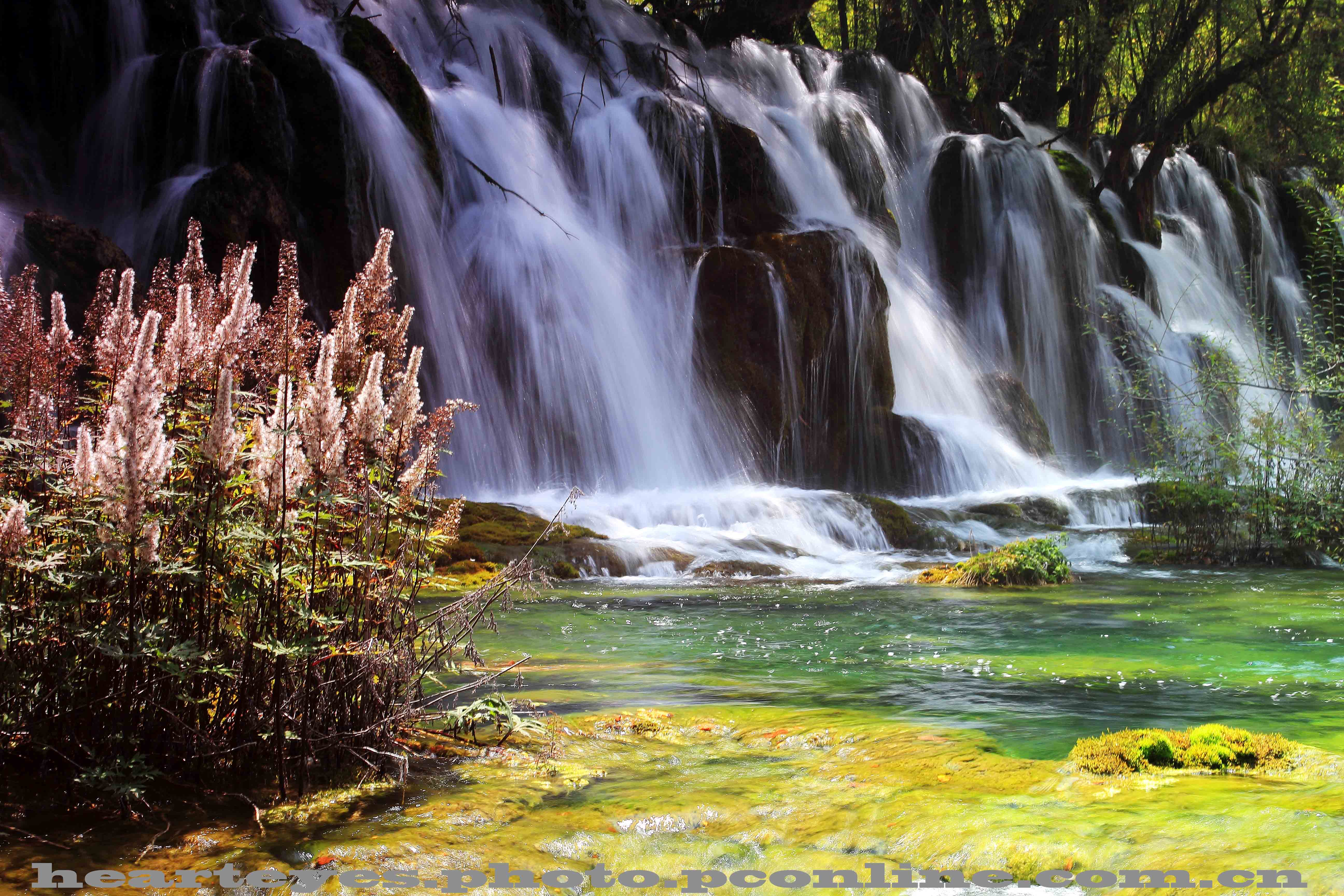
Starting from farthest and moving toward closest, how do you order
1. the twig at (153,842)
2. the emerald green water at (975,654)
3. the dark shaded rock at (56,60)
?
the dark shaded rock at (56,60), the emerald green water at (975,654), the twig at (153,842)

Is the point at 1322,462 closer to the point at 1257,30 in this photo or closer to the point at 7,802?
the point at 7,802

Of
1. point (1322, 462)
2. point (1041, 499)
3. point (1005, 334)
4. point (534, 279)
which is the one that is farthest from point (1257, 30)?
point (534, 279)

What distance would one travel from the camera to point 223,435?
8.41 feet

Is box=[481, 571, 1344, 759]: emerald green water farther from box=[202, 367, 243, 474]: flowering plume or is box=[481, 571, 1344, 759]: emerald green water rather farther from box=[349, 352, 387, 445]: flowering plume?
box=[202, 367, 243, 474]: flowering plume

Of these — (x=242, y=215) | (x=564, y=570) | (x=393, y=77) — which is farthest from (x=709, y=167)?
(x=564, y=570)

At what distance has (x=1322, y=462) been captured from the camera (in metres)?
11.2

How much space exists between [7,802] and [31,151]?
14.2 meters

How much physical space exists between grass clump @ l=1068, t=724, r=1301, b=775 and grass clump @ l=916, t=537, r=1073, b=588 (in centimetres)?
668

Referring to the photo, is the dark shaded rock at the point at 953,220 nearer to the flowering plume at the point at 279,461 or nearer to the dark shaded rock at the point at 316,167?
the dark shaded rock at the point at 316,167

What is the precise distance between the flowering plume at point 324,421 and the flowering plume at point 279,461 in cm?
4

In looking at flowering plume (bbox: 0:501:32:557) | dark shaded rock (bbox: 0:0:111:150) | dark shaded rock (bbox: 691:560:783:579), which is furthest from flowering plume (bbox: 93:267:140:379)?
dark shaded rock (bbox: 0:0:111:150)

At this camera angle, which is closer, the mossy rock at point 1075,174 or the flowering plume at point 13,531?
the flowering plume at point 13,531

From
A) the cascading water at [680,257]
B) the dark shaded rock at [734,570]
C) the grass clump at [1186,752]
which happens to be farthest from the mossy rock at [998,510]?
the grass clump at [1186,752]

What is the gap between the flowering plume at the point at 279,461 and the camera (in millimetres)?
2658
